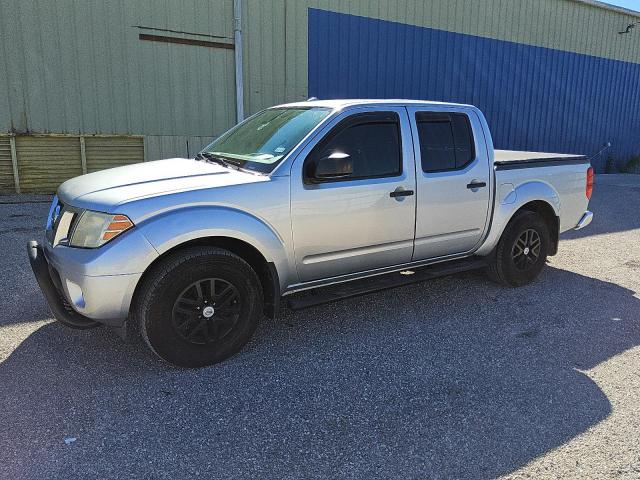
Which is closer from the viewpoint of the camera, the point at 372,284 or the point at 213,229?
the point at 213,229

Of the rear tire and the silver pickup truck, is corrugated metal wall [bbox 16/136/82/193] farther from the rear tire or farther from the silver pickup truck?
the rear tire

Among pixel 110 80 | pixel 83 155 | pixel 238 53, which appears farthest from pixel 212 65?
pixel 83 155

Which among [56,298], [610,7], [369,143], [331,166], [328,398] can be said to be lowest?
[328,398]

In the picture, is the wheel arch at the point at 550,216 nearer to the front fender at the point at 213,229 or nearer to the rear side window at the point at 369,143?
the rear side window at the point at 369,143

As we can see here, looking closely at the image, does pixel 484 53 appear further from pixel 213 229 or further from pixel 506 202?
pixel 213 229

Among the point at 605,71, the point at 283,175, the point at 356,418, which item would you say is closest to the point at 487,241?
the point at 283,175

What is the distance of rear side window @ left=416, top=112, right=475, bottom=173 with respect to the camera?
4384mm

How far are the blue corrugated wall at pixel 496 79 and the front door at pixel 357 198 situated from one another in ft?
29.4

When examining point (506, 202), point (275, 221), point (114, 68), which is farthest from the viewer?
point (114, 68)

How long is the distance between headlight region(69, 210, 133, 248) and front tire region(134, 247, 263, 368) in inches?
13.6

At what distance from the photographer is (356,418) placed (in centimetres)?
287

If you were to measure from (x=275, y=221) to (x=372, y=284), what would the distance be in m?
1.07

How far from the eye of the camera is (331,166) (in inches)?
142

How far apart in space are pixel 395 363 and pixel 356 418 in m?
0.76
